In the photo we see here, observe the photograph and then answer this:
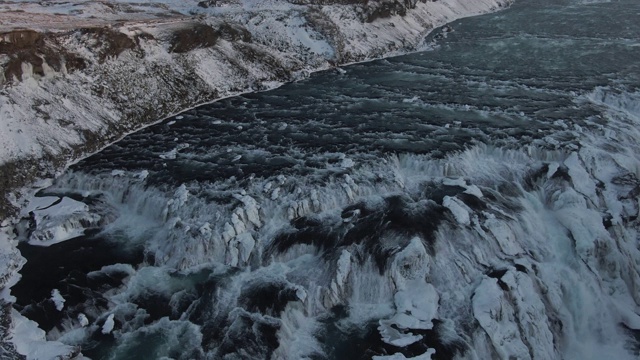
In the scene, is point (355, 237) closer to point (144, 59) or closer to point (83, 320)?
point (83, 320)

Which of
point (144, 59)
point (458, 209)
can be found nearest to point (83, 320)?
point (458, 209)

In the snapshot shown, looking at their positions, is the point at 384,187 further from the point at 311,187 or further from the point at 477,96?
the point at 477,96

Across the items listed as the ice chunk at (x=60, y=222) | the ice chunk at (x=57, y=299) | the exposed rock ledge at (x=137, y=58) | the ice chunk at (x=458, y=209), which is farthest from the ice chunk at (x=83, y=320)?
the ice chunk at (x=458, y=209)

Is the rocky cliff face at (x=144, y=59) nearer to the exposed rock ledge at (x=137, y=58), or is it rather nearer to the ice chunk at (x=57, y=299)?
the exposed rock ledge at (x=137, y=58)

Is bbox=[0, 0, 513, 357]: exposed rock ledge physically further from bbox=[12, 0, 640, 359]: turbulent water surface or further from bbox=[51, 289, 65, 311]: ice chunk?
bbox=[12, 0, 640, 359]: turbulent water surface

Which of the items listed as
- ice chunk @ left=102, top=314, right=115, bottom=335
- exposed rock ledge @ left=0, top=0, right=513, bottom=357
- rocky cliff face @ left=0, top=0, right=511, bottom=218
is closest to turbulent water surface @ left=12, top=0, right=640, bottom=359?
ice chunk @ left=102, top=314, right=115, bottom=335

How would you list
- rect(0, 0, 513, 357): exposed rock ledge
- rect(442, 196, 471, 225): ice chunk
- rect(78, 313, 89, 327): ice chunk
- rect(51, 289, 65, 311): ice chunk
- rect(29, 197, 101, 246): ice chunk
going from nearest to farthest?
1. rect(78, 313, 89, 327): ice chunk
2. rect(51, 289, 65, 311): ice chunk
3. rect(442, 196, 471, 225): ice chunk
4. rect(29, 197, 101, 246): ice chunk
5. rect(0, 0, 513, 357): exposed rock ledge
